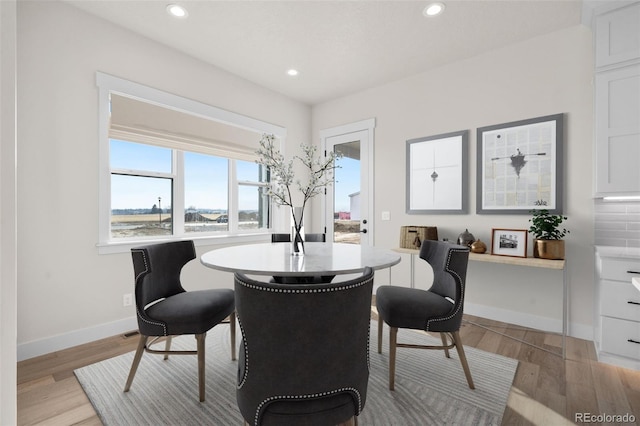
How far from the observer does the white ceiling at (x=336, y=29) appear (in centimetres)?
245

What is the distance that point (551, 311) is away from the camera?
2801mm

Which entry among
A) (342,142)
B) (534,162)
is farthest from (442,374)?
(342,142)

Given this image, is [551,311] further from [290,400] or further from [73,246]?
[73,246]

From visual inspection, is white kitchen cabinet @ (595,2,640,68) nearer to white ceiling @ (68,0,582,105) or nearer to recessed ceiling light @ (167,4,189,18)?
white ceiling @ (68,0,582,105)

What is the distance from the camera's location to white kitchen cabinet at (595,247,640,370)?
210 cm

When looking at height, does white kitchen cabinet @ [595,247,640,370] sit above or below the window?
below

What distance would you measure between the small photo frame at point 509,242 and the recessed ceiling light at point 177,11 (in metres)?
3.42

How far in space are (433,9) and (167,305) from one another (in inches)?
118

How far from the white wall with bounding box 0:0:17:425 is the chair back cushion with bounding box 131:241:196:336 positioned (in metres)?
0.83

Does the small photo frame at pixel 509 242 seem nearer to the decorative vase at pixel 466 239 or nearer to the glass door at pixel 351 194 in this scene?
the decorative vase at pixel 466 239

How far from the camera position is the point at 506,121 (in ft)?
9.93

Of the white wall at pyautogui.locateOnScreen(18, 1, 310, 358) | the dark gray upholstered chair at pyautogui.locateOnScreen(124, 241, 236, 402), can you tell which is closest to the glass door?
the dark gray upholstered chair at pyautogui.locateOnScreen(124, 241, 236, 402)

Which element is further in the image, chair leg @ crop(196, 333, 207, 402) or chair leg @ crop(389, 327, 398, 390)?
chair leg @ crop(389, 327, 398, 390)

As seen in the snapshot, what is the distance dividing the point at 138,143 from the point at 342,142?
2.58 metres
